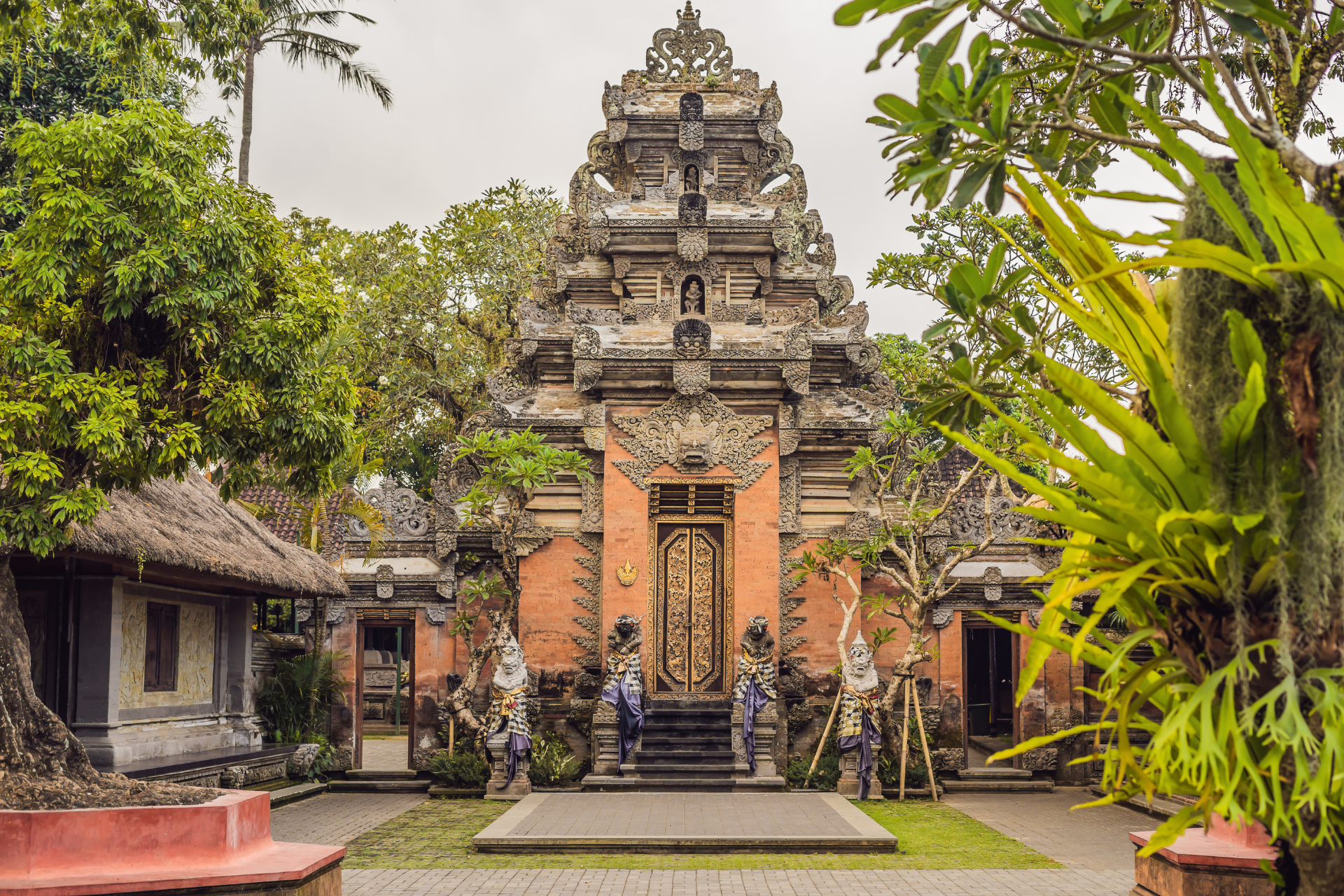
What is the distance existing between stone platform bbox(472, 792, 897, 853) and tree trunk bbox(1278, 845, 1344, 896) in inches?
301

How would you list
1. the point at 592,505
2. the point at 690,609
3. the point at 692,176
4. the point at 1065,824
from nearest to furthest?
the point at 1065,824 < the point at 690,609 < the point at 592,505 < the point at 692,176

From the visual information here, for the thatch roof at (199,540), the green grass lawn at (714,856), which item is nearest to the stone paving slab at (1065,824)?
the green grass lawn at (714,856)

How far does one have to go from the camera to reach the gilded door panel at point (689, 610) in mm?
14500

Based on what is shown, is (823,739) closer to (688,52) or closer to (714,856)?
(714,856)

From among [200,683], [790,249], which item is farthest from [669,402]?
[200,683]

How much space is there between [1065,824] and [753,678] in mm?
3859

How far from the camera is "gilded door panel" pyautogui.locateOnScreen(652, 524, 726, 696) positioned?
1450 centimetres

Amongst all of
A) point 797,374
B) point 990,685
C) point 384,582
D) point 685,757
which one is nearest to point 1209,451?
point 685,757

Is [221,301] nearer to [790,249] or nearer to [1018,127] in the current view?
[1018,127]

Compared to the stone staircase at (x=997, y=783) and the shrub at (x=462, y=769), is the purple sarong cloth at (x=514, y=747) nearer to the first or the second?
the shrub at (x=462, y=769)

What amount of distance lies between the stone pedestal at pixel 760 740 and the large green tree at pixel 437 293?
414 inches

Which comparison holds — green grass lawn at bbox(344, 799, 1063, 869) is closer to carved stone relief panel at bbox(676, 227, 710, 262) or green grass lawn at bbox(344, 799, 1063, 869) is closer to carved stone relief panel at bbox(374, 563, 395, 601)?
carved stone relief panel at bbox(374, 563, 395, 601)

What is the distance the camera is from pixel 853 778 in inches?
531

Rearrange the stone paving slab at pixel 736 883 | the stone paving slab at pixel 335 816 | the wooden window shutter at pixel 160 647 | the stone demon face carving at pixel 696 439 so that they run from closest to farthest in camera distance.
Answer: the stone paving slab at pixel 736 883, the stone paving slab at pixel 335 816, the wooden window shutter at pixel 160 647, the stone demon face carving at pixel 696 439
